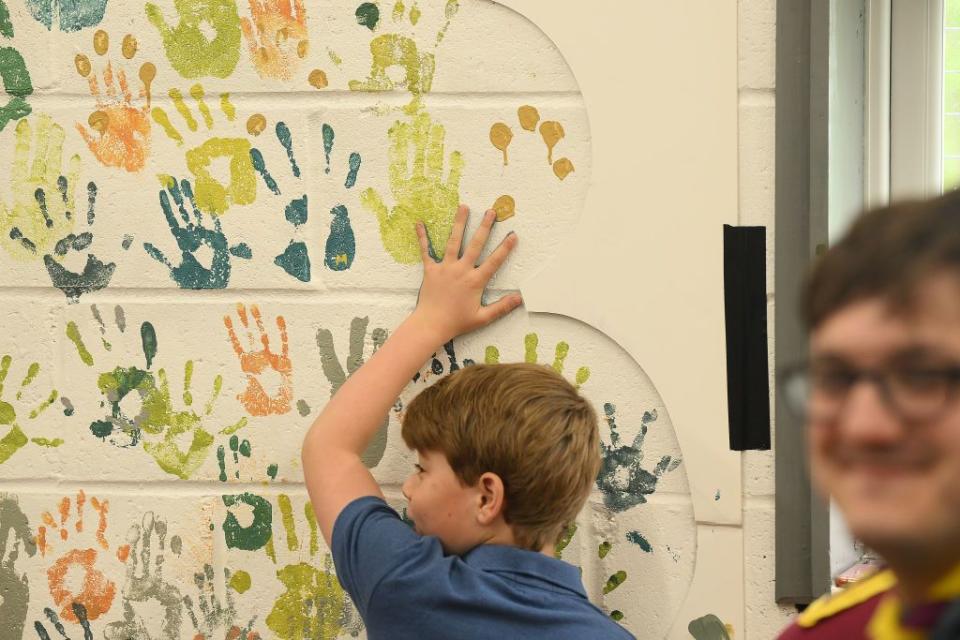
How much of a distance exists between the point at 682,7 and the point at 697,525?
653 mm

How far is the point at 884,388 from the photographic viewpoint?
516mm

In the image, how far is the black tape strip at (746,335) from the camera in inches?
55.0

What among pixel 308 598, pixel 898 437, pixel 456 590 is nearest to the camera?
pixel 898 437

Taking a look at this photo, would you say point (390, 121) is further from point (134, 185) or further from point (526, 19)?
point (134, 185)

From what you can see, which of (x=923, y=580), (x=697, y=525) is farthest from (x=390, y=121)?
(x=923, y=580)

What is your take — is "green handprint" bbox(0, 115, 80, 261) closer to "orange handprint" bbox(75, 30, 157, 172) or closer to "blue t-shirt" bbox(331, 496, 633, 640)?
"orange handprint" bbox(75, 30, 157, 172)

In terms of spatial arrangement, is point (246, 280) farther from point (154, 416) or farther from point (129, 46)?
point (129, 46)

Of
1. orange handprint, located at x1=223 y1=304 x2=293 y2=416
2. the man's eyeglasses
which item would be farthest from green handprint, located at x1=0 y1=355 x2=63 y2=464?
the man's eyeglasses

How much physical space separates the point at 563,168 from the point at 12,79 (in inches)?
29.8

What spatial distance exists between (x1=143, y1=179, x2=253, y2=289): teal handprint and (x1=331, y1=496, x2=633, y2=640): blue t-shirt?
407 millimetres

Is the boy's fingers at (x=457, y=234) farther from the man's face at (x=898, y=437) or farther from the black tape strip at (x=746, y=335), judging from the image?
the man's face at (x=898, y=437)

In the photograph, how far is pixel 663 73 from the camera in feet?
4.58

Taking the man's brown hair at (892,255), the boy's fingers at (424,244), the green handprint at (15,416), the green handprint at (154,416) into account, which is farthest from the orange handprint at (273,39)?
the man's brown hair at (892,255)

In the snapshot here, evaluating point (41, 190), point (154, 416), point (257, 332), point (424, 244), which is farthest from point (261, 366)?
point (41, 190)
